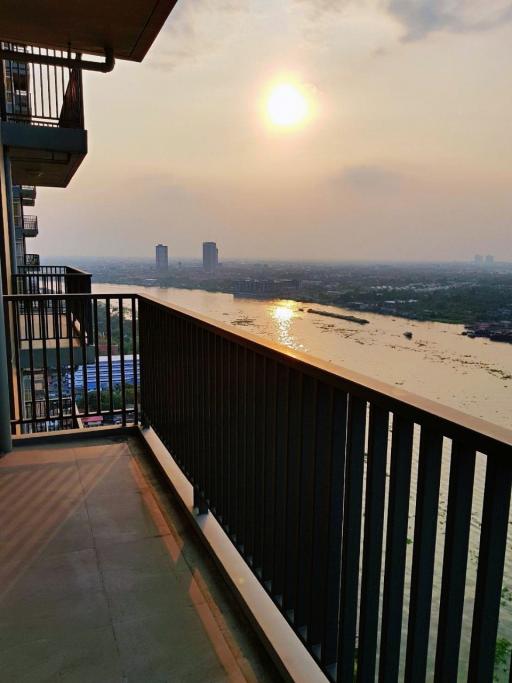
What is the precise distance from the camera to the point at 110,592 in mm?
1897

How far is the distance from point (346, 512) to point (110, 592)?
3.88 ft

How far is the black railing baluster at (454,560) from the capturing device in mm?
841

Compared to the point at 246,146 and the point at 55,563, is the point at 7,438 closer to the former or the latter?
the point at 55,563

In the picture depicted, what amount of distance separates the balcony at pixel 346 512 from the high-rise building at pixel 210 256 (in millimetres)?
6271

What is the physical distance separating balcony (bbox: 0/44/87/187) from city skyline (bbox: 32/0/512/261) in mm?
319

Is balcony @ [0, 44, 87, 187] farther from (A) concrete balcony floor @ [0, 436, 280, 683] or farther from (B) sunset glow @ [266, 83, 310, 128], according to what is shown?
(A) concrete balcony floor @ [0, 436, 280, 683]

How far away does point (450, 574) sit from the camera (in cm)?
87

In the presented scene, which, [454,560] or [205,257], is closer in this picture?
[454,560]

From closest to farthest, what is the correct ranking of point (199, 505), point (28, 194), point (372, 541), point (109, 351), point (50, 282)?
1. point (372, 541)
2. point (199, 505)
3. point (109, 351)
4. point (50, 282)
5. point (28, 194)

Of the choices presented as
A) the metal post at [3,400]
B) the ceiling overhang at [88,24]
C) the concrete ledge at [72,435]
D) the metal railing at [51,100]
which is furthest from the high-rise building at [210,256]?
the metal post at [3,400]

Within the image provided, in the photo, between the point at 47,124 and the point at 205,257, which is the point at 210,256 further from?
the point at 47,124

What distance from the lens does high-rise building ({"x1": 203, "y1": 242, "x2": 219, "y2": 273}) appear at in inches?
336

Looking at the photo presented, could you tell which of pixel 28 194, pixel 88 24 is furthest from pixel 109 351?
pixel 28 194

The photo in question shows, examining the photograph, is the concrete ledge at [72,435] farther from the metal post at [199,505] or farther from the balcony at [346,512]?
the metal post at [199,505]
